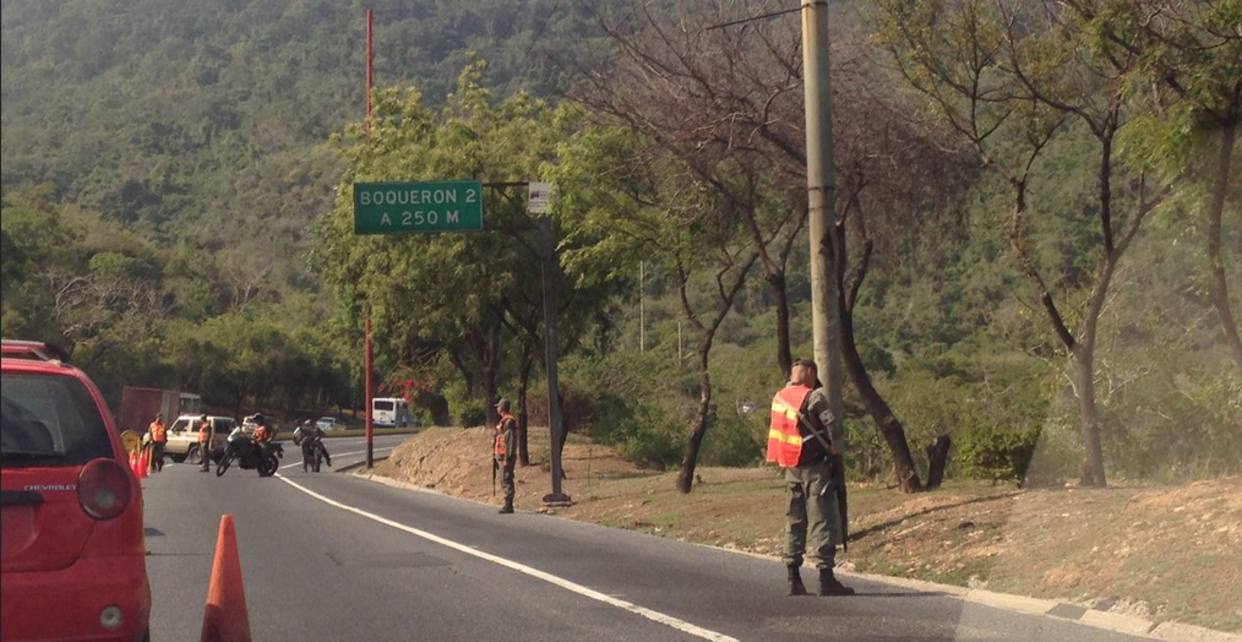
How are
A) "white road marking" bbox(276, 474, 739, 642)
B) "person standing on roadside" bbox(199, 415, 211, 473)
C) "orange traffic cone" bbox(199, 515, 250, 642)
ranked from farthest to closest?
"person standing on roadside" bbox(199, 415, 211, 473) → "white road marking" bbox(276, 474, 739, 642) → "orange traffic cone" bbox(199, 515, 250, 642)

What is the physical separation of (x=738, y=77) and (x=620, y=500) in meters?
7.88

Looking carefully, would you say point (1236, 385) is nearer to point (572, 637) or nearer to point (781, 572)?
point (781, 572)

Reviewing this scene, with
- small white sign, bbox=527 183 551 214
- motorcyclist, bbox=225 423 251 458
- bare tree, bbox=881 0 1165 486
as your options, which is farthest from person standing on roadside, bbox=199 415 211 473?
bare tree, bbox=881 0 1165 486

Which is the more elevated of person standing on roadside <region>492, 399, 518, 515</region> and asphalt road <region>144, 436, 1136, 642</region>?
person standing on roadside <region>492, 399, 518, 515</region>

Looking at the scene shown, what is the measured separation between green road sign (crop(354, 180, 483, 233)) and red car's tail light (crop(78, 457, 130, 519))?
18.7 meters

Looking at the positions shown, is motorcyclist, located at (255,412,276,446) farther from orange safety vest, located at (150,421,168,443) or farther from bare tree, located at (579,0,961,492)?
bare tree, located at (579,0,961,492)

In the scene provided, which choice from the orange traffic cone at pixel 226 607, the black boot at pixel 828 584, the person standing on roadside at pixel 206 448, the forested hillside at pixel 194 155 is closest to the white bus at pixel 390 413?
the forested hillside at pixel 194 155

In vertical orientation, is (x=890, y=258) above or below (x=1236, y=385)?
above

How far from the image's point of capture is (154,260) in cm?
4122

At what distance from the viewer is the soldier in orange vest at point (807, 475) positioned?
1165 cm

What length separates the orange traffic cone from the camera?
27.5 feet

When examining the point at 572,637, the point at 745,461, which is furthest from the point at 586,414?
the point at 572,637

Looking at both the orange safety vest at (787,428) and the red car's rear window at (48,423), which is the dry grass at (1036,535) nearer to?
the orange safety vest at (787,428)

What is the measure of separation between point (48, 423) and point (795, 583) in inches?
267
